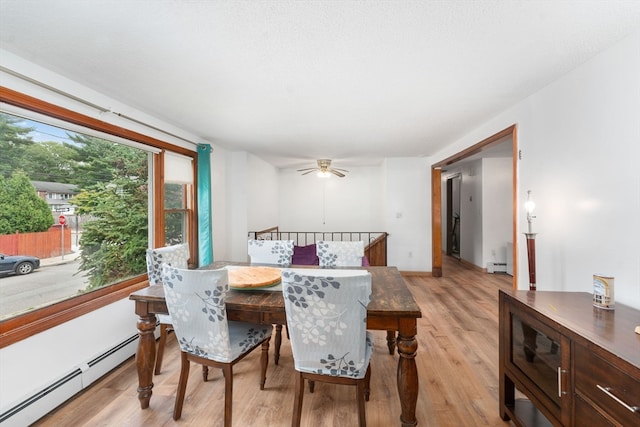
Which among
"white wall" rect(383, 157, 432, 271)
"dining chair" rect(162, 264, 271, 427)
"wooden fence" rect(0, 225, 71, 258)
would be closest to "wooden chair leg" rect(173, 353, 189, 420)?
"dining chair" rect(162, 264, 271, 427)

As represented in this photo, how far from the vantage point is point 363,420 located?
151cm

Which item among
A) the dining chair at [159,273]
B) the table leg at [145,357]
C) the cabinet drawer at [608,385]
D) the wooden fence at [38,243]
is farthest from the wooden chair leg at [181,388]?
the cabinet drawer at [608,385]

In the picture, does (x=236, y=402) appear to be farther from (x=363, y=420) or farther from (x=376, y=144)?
(x=376, y=144)

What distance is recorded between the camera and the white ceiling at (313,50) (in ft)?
4.28

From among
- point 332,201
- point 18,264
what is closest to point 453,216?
point 332,201

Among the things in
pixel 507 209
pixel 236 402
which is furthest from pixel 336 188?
pixel 236 402

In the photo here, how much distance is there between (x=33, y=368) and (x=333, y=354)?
194cm

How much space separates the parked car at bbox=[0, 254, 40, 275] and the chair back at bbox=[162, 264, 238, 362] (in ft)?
3.75

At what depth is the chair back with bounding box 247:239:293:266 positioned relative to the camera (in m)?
2.85

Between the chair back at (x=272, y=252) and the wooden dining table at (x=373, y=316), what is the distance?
97 centimetres

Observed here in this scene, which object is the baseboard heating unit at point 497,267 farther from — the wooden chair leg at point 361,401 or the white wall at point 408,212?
A: the wooden chair leg at point 361,401

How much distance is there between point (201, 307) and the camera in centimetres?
157

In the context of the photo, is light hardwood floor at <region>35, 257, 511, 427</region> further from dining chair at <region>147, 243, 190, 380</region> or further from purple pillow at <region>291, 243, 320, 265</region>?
purple pillow at <region>291, 243, 320, 265</region>

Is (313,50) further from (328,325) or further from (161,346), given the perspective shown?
(161,346)
